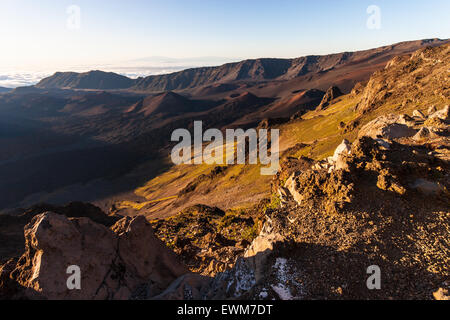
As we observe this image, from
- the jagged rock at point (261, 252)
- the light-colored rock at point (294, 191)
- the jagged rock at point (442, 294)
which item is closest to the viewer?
the jagged rock at point (442, 294)

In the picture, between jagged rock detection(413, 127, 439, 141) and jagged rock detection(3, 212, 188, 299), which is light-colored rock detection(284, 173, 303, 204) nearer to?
jagged rock detection(3, 212, 188, 299)

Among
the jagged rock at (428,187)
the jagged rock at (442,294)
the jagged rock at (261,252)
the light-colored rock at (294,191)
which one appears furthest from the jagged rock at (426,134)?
the jagged rock at (261,252)

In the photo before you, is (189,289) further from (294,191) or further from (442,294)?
(442,294)

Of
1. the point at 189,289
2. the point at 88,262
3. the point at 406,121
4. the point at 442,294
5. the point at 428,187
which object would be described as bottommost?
the point at 189,289

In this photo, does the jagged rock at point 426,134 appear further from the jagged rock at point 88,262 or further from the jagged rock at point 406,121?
the jagged rock at point 88,262

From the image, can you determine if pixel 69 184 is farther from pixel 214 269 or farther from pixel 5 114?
pixel 5 114

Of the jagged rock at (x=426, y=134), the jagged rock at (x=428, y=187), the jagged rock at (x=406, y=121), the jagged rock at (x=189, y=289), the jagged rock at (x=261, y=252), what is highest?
the jagged rock at (x=406, y=121)

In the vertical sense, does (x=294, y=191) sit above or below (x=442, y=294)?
above

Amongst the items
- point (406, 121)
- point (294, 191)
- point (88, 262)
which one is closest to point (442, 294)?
point (294, 191)

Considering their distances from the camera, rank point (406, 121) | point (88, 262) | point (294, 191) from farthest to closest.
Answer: point (406, 121) < point (294, 191) < point (88, 262)

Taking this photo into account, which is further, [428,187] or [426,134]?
[426,134]
